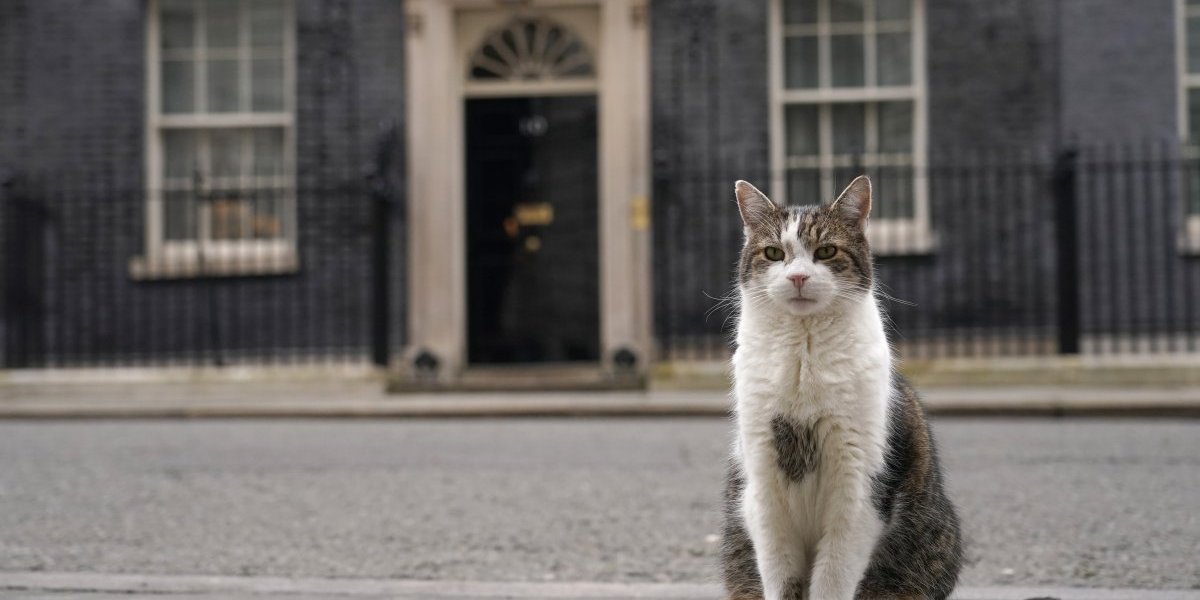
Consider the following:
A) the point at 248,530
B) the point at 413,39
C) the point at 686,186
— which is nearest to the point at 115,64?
the point at 413,39

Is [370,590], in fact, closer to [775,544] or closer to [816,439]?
[775,544]

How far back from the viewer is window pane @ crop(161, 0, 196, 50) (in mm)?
12320

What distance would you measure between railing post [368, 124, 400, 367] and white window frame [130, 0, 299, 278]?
0.84 metres

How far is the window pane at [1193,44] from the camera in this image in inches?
468

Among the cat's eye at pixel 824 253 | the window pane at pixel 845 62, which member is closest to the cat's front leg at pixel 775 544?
the cat's eye at pixel 824 253

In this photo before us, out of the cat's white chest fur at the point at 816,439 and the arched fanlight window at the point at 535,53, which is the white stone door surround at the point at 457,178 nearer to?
the arched fanlight window at the point at 535,53

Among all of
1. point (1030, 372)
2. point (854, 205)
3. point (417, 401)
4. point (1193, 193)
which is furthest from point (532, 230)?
point (854, 205)

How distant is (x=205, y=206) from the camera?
12.1m

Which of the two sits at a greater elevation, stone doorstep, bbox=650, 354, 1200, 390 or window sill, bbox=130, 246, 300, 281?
window sill, bbox=130, 246, 300, 281

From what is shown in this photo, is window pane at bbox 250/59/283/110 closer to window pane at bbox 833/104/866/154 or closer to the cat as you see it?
window pane at bbox 833/104/866/154

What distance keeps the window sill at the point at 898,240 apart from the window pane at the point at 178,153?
663cm

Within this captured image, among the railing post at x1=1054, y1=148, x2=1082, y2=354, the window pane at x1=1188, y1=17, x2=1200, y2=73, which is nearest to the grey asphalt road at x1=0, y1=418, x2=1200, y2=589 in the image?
the railing post at x1=1054, y1=148, x2=1082, y2=354

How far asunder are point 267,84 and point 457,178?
6.97 ft

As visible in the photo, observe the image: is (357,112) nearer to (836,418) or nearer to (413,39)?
(413,39)
